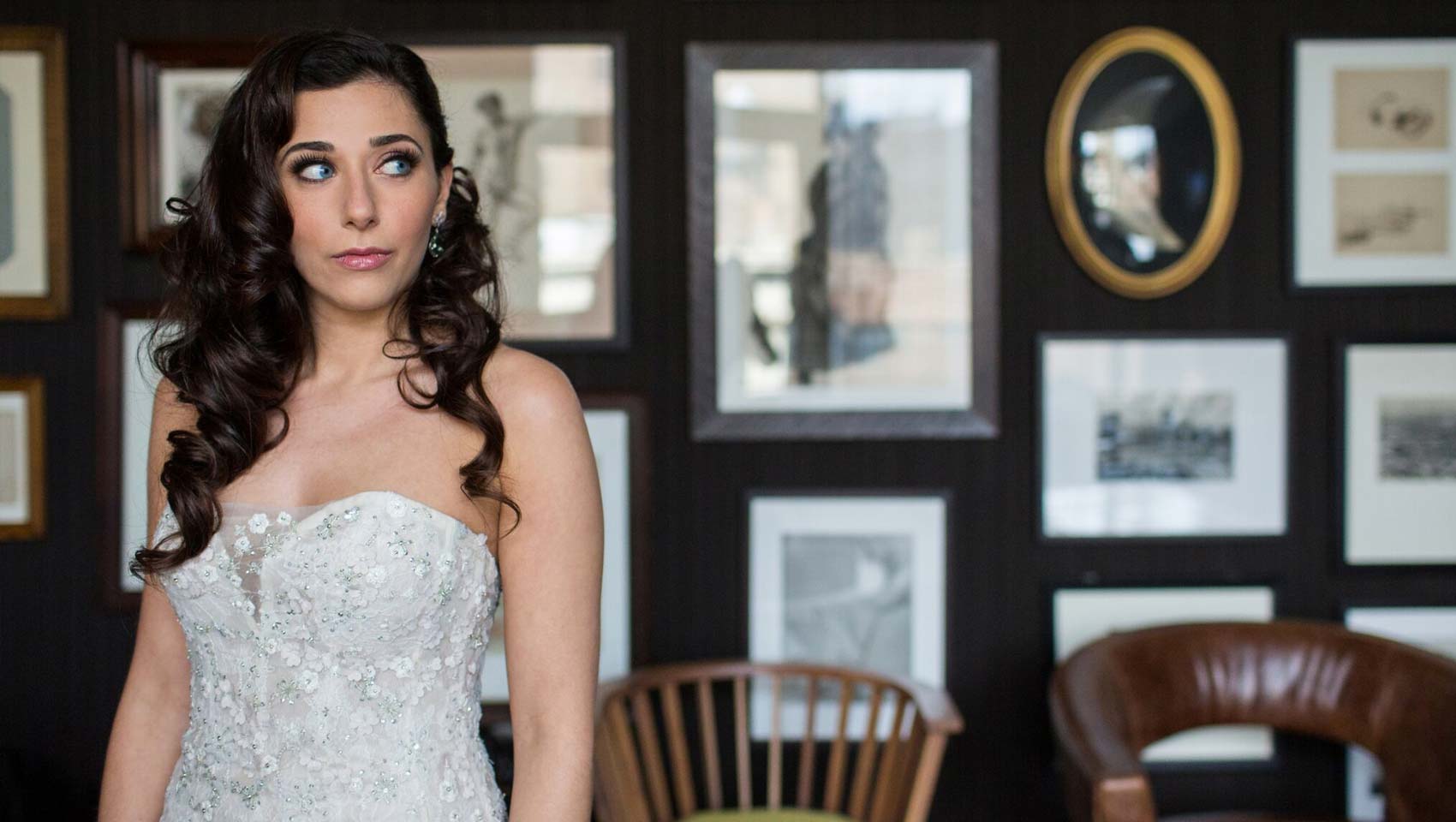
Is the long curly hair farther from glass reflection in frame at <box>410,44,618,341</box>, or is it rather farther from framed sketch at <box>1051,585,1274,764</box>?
framed sketch at <box>1051,585,1274,764</box>

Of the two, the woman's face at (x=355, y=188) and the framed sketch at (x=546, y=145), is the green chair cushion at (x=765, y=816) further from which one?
the woman's face at (x=355, y=188)

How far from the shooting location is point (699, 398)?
136 inches

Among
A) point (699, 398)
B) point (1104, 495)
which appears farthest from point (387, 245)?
point (1104, 495)

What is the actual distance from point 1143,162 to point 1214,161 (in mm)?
203

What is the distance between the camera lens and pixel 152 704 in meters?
1.86

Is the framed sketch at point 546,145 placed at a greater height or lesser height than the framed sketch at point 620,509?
greater

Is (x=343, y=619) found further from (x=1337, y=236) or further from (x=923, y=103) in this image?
(x=1337, y=236)

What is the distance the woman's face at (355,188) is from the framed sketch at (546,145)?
1671 mm

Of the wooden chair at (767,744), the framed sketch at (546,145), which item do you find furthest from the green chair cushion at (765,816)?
the framed sketch at (546,145)

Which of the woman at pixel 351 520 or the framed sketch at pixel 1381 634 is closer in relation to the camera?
the woman at pixel 351 520

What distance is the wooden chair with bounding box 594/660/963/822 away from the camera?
291 cm

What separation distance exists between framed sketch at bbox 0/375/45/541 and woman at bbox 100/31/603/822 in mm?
1866

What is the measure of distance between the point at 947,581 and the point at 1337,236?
1.48 meters

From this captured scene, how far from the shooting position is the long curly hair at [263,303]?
5.64ft
